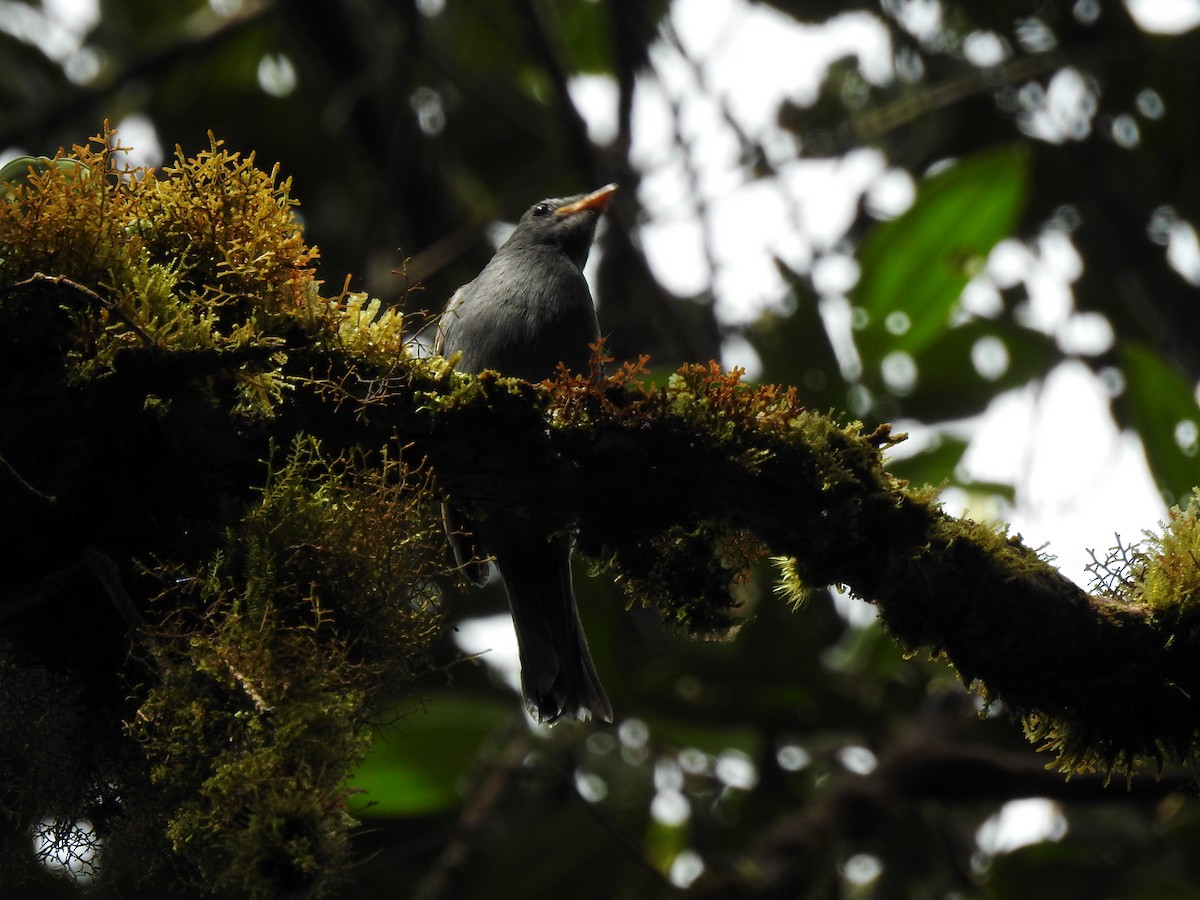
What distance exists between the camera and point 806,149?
6.12 meters

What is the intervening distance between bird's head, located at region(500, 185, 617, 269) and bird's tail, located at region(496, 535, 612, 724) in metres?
1.53

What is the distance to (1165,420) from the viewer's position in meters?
4.39

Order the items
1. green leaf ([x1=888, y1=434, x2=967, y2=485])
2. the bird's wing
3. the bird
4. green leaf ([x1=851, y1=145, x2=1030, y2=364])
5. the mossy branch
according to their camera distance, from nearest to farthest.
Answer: the mossy branch, the bird's wing, the bird, green leaf ([x1=851, y1=145, x2=1030, y2=364]), green leaf ([x1=888, y1=434, x2=967, y2=485])

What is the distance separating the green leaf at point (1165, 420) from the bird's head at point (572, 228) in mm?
2059

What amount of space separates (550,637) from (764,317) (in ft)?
7.29

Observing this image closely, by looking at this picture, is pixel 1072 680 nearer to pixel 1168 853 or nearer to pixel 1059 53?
pixel 1168 853

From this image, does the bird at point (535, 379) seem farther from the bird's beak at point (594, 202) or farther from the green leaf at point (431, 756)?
the green leaf at point (431, 756)

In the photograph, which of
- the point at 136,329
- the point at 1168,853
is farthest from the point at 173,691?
the point at 1168,853

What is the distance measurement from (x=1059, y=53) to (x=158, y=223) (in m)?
4.56

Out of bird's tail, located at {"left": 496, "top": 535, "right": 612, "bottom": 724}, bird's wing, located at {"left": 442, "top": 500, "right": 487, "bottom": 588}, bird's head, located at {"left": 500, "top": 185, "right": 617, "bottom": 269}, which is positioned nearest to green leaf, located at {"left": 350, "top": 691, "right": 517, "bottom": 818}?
bird's tail, located at {"left": 496, "top": 535, "right": 612, "bottom": 724}

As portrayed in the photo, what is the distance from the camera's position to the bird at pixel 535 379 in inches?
140

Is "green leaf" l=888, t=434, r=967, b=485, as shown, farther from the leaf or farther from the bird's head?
the bird's head

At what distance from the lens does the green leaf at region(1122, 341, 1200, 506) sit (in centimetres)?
435

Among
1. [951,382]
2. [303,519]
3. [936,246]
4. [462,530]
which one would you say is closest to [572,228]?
[936,246]
